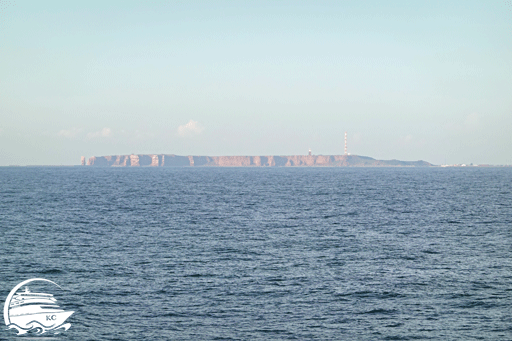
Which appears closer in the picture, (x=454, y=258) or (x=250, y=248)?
(x=454, y=258)

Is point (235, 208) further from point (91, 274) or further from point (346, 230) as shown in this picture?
point (91, 274)

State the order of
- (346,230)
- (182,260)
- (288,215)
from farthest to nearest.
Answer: (288,215), (346,230), (182,260)

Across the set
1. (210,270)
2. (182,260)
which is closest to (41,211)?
(182,260)

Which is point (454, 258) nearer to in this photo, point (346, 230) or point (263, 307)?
point (346, 230)

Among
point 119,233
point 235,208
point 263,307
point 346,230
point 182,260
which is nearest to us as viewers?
point 263,307

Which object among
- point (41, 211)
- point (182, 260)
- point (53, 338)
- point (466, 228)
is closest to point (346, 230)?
point (466, 228)
